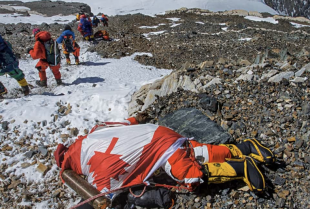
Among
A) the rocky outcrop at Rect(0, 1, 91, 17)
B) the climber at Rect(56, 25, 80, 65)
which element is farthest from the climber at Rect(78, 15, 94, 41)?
the rocky outcrop at Rect(0, 1, 91, 17)

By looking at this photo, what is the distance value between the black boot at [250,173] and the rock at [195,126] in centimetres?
60

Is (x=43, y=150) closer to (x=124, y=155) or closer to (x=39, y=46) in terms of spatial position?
(x=124, y=155)

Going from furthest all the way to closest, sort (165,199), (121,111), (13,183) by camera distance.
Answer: (121,111) → (13,183) → (165,199)

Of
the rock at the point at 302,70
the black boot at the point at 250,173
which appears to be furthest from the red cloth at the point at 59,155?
the rock at the point at 302,70

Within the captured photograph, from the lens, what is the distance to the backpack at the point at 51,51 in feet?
19.5

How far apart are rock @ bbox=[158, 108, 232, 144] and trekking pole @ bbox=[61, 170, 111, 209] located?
160 centimetres

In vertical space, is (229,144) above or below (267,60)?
below

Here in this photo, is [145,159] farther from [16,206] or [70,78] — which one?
[70,78]

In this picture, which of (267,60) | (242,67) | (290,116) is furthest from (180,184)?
(267,60)

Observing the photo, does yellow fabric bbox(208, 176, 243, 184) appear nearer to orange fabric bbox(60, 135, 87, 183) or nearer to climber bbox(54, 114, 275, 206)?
climber bbox(54, 114, 275, 206)

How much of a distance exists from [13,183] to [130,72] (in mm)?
5016

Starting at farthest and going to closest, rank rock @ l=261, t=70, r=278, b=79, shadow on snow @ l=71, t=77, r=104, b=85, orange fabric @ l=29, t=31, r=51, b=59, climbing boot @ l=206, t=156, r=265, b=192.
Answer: shadow on snow @ l=71, t=77, r=104, b=85
orange fabric @ l=29, t=31, r=51, b=59
rock @ l=261, t=70, r=278, b=79
climbing boot @ l=206, t=156, r=265, b=192

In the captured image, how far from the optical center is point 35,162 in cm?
371

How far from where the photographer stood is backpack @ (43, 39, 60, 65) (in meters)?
5.95
